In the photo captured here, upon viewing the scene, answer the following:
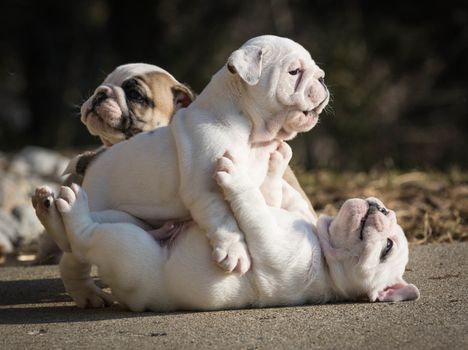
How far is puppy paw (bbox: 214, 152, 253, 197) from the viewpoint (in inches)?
152

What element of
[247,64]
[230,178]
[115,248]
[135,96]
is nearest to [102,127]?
[135,96]

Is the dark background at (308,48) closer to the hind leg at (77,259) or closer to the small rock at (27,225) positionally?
the small rock at (27,225)

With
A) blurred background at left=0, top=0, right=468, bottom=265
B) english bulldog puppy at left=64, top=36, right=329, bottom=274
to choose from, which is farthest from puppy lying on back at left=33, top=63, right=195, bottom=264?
blurred background at left=0, top=0, right=468, bottom=265

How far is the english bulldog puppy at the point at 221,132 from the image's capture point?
4.08m

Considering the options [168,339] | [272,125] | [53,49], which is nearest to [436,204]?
[272,125]

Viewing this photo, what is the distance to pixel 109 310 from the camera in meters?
4.19

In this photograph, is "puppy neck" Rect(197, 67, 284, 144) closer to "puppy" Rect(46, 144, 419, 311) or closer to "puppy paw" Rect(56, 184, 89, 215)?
"puppy" Rect(46, 144, 419, 311)

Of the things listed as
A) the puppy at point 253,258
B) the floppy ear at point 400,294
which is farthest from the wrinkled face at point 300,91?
the floppy ear at point 400,294

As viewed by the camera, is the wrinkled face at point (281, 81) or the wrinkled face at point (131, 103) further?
the wrinkled face at point (131, 103)

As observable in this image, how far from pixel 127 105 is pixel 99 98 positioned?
168mm

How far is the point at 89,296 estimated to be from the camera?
4.29 m

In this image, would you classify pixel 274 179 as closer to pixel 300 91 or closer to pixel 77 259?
pixel 300 91

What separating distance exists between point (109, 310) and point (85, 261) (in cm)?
27

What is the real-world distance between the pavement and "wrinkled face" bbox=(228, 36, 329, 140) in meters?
0.85
